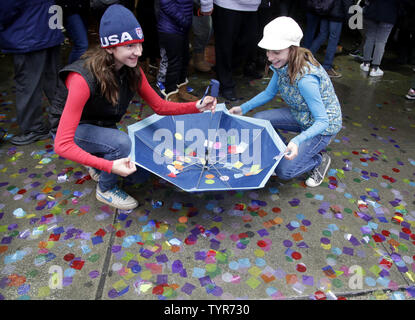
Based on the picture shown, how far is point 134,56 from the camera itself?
6.69ft

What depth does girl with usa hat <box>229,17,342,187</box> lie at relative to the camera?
7.39 ft

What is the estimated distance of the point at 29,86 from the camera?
2926 mm

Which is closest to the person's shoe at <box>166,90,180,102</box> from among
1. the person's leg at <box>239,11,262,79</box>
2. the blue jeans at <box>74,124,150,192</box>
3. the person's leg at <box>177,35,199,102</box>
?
the person's leg at <box>177,35,199,102</box>

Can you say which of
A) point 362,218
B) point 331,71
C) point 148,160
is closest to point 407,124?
point 331,71

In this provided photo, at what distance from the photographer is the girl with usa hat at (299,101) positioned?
88.7 inches

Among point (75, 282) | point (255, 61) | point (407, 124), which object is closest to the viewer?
point (75, 282)

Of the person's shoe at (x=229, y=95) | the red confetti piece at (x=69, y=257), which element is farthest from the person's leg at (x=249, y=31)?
the red confetti piece at (x=69, y=257)

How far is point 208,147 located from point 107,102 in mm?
760

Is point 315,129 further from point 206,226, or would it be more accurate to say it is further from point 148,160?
point 148,160

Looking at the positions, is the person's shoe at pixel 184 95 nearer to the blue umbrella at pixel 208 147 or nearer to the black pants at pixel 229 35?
the black pants at pixel 229 35

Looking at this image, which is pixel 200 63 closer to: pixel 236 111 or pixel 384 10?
pixel 236 111

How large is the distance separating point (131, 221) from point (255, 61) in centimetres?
335

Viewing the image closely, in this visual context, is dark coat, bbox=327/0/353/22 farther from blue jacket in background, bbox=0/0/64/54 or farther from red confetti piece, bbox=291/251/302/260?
red confetti piece, bbox=291/251/302/260

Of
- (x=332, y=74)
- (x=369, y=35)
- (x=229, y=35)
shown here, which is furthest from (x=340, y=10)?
(x=229, y=35)
